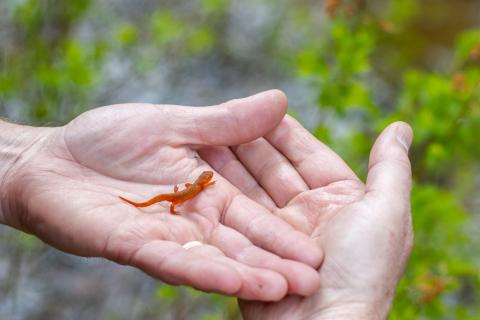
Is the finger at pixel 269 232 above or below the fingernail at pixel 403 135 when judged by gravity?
below

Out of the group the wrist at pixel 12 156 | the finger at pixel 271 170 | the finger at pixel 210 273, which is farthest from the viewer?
the finger at pixel 271 170

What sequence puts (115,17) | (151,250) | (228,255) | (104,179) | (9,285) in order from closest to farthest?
(151,250) < (228,255) < (104,179) < (9,285) < (115,17)

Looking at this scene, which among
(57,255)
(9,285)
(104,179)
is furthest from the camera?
→ (57,255)

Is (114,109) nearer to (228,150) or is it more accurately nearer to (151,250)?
(228,150)

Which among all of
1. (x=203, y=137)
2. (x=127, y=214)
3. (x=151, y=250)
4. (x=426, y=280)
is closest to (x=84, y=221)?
(x=127, y=214)

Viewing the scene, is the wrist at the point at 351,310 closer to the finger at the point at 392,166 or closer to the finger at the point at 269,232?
the finger at the point at 269,232

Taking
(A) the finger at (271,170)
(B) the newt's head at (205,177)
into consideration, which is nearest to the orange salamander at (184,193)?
(B) the newt's head at (205,177)
